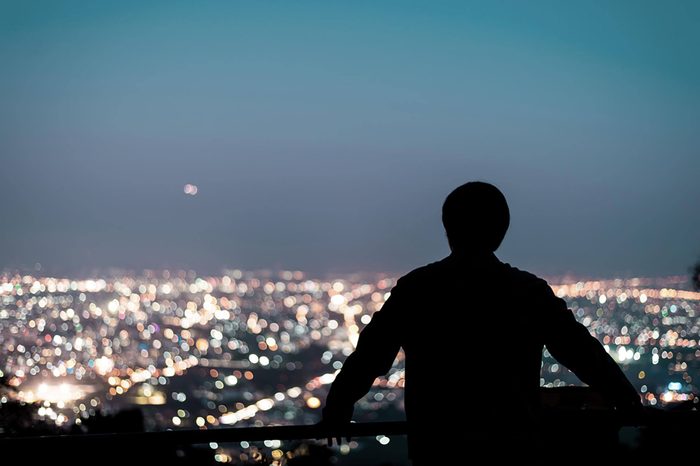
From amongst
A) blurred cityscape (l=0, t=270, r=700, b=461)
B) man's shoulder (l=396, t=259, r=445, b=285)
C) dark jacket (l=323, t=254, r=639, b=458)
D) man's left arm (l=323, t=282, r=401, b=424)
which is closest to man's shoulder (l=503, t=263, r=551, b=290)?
dark jacket (l=323, t=254, r=639, b=458)

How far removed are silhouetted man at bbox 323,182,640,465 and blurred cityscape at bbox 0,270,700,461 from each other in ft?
26.2

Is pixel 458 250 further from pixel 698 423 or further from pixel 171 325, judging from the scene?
pixel 171 325

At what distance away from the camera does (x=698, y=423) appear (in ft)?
11.5

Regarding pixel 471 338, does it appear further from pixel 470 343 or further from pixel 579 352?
pixel 579 352

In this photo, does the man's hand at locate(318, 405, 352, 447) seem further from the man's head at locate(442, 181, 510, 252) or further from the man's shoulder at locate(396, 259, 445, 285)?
the man's head at locate(442, 181, 510, 252)

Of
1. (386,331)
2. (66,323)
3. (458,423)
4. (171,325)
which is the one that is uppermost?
(171,325)

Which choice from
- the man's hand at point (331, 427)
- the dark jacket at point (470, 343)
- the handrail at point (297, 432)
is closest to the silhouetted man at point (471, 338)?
the dark jacket at point (470, 343)

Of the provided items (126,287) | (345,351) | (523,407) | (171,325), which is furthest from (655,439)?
(126,287)

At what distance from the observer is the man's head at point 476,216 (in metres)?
2.51

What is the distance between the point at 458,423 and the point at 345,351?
44068 mm

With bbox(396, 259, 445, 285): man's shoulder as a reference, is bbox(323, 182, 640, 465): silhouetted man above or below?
below

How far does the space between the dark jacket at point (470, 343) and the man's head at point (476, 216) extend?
47 mm

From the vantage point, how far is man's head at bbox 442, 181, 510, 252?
2514 mm

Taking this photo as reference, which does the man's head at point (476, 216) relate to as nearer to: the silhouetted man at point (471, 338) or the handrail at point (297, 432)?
the silhouetted man at point (471, 338)
